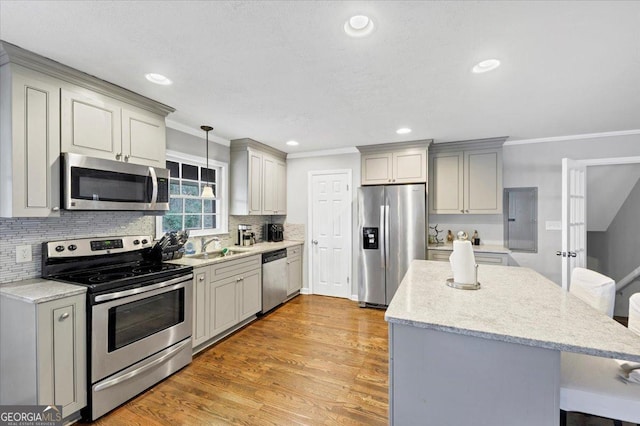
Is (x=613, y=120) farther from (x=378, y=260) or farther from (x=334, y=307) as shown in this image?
(x=334, y=307)

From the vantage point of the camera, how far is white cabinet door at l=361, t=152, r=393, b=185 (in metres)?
4.20

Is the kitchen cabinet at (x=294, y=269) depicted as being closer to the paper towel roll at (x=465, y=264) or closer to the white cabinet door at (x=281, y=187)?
the white cabinet door at (x=281, y=187)

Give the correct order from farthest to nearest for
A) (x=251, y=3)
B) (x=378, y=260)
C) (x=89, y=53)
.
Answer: (x=378, y=260)
(x=89, y=53)
(x=251, y=3)

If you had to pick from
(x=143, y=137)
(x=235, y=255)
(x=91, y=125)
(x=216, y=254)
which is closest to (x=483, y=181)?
(x=235, y=255)

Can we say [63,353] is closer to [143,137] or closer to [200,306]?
[200,306]

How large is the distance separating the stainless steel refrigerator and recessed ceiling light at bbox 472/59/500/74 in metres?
1.97

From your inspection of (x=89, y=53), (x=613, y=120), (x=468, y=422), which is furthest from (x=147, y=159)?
(x=613, y=120)

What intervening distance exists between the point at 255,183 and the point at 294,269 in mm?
1514

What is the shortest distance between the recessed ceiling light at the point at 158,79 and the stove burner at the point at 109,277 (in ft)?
4.95

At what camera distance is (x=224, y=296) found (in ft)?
9.96

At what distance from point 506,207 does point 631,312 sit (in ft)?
9.16

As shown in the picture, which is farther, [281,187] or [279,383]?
[281,187]

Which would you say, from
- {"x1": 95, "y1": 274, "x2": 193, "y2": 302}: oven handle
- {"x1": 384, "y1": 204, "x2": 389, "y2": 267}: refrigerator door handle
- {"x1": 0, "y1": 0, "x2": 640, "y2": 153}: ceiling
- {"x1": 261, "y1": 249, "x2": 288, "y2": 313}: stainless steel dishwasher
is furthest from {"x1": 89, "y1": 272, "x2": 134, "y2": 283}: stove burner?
{"x1": 384, "y1": 204, "x2": 389, "y2": 267}: refrigerator door handle

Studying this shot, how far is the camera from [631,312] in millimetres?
1638
